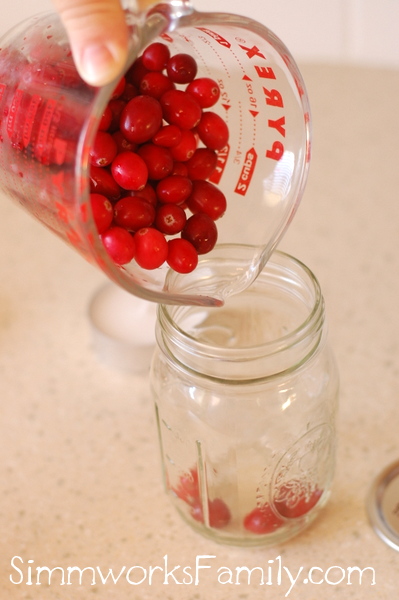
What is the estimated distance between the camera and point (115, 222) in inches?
22.4

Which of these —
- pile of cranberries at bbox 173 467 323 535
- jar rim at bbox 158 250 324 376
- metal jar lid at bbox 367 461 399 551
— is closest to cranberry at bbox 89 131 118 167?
jar rim at bbox 158 250 324 376

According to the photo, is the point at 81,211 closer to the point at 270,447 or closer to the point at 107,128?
the point at 107,128

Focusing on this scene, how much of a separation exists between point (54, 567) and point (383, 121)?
3.11ft

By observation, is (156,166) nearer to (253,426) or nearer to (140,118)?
(140,118)

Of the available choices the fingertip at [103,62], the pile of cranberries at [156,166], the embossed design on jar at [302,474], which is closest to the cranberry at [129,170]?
the pile of cranberries at [156,166]

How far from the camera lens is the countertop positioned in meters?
0.64

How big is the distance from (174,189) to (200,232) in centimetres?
4

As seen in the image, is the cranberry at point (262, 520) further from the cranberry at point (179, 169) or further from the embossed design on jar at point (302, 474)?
the cranberry at point (179, 169)

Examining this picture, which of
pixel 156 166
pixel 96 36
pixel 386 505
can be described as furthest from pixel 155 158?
pixel 386 505

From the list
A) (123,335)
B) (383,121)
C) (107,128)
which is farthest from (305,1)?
(107,128)

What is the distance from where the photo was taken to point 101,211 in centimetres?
54

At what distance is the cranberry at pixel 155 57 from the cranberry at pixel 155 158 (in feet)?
0.21

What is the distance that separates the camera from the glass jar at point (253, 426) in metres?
0.59

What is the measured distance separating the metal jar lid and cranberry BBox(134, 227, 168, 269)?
337 mm
